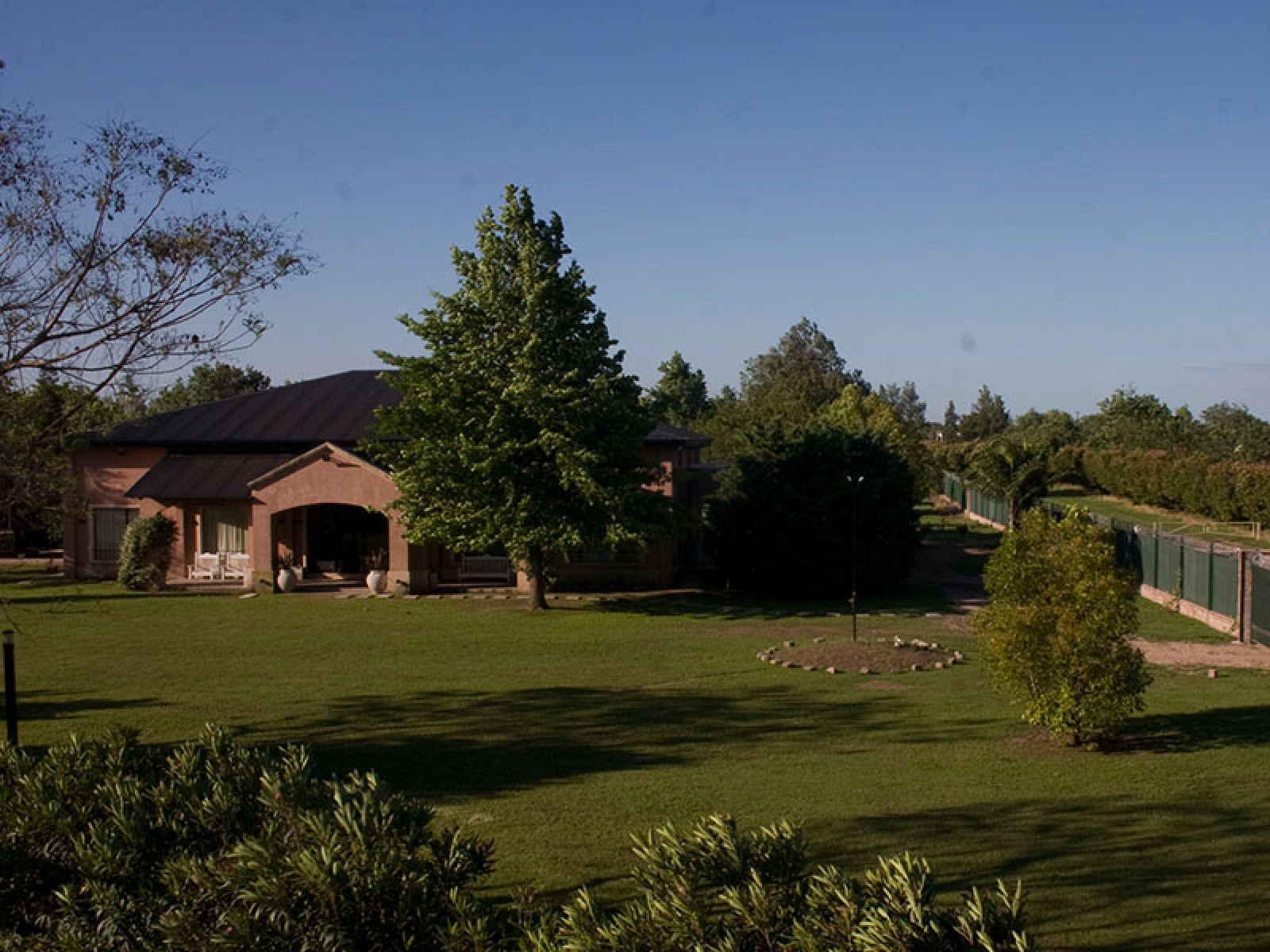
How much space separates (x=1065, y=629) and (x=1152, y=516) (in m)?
47.6

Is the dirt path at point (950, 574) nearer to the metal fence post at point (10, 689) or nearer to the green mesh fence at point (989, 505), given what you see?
the green mesh fence at point (989, 505)

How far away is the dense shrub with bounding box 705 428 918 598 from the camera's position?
29.7 m

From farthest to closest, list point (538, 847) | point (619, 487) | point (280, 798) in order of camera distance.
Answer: point (619, 487)
point (538, 847)
point (280, 798)

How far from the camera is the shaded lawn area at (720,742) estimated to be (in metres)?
9.38

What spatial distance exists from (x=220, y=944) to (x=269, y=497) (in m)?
27.2

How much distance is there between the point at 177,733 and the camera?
14680mm

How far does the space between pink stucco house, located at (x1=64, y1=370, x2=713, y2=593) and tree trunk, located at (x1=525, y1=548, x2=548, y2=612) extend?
14.0 feet

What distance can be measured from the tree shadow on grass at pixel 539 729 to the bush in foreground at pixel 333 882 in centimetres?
504

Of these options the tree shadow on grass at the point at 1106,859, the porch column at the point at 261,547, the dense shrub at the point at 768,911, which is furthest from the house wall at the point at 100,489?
the dense shrub at the point at 768,911

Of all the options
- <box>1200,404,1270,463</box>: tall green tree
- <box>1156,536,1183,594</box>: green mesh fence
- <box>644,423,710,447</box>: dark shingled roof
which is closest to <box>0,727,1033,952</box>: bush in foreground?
<box>1156,536,1183,594</box>: green mesh fence

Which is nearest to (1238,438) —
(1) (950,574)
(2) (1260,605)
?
(1) (950,574)

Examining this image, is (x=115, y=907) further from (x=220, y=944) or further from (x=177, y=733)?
(x=177, y=733)

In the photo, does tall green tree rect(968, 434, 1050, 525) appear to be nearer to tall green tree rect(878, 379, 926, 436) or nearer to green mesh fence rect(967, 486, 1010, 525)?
green mesh fence rect(967, 486, 1010, 525)

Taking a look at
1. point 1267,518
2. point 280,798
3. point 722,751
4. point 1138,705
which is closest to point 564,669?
point 722,751
